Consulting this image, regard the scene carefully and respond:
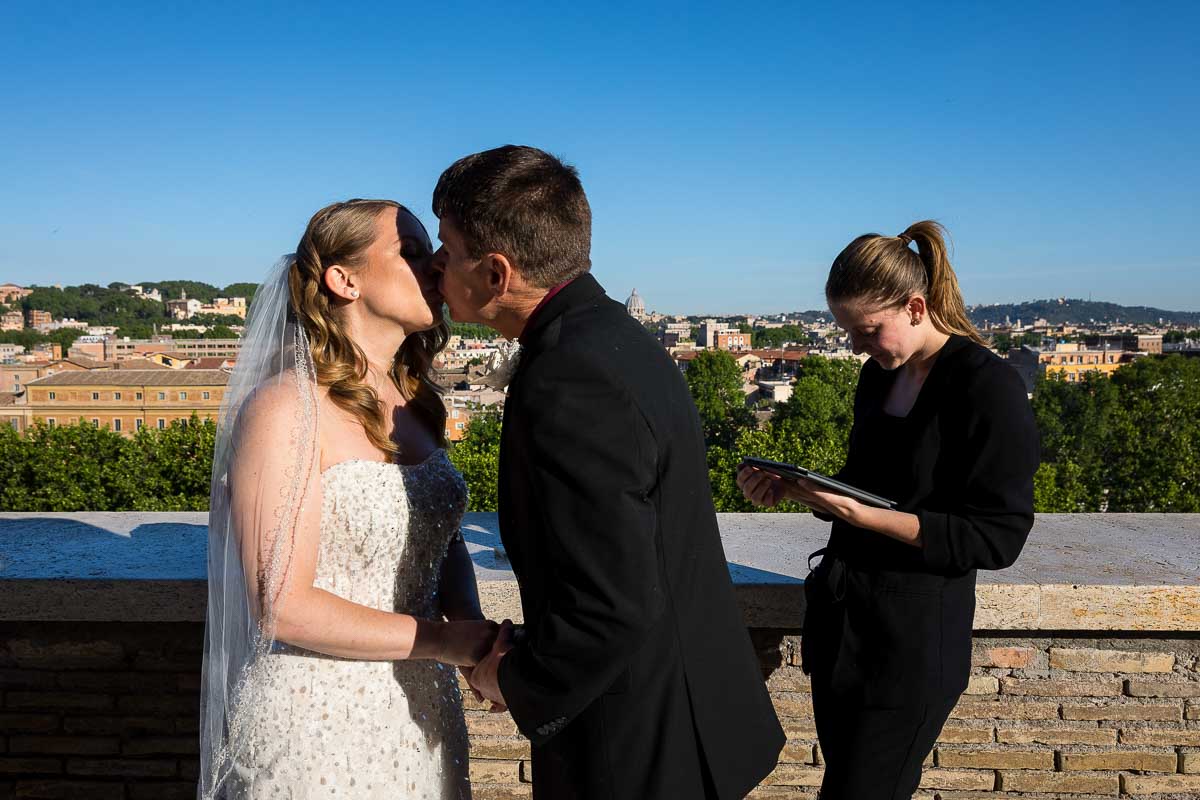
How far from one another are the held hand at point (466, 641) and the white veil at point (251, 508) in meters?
0.30

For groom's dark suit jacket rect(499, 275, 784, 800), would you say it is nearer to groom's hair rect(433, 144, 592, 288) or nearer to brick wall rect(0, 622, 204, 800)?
groom's hair rect(433, 144, 592, 288)

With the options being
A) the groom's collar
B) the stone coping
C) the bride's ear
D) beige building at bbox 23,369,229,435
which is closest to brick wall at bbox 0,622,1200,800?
the stone coping

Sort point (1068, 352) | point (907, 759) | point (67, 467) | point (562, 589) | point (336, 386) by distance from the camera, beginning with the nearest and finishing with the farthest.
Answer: point (562, 589) → point (336, 386) → point (907, 759) → point (67, 467) → point (1068, 352)

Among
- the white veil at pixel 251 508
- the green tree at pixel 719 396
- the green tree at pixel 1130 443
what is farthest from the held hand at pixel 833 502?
the green tree at pixel 719 396

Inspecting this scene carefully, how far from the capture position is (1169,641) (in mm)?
2469

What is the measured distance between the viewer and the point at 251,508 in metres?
1.57

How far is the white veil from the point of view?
62.1 inches

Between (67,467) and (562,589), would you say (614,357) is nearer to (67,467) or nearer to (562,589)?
(562,589)

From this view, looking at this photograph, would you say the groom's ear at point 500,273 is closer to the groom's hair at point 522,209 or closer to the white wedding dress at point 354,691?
the groom's hair at point 522,209

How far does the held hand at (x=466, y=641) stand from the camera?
5.42 ft

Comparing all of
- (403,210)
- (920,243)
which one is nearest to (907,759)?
(920,243)

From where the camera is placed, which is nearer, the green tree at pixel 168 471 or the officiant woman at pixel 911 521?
the officiant woman at pixel 911 521

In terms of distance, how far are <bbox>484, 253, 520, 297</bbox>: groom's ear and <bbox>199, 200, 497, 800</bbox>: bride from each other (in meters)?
0.34

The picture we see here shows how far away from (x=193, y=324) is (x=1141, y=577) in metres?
154
